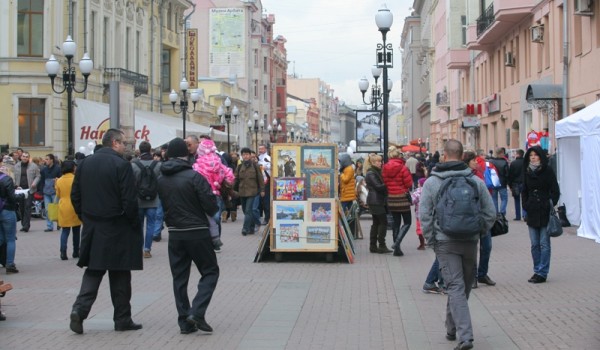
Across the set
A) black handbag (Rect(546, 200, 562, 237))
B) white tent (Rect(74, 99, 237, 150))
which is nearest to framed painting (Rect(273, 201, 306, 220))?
black handbag (Rect(546, 200, 562, 237))

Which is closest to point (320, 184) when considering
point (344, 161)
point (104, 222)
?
point (344, 161)

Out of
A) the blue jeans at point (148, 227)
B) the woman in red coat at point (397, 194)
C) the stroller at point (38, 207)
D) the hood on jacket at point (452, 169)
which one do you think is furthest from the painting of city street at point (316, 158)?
the stroller at point (38, 207)

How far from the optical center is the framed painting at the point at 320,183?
14.0m

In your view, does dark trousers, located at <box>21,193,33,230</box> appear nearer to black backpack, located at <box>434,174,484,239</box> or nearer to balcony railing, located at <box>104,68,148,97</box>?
black backpack, located at <box>434,174,484,239</box>

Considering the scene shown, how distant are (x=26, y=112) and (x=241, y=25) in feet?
168

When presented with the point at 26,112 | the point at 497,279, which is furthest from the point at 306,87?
the point at 497,279

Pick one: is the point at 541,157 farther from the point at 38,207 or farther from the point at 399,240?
the point at 38,207

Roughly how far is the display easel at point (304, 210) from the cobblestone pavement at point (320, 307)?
1.00 feet

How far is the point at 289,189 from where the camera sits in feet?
45.7

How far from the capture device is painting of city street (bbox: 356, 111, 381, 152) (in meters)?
22.9

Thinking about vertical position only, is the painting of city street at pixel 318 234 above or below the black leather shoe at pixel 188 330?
above

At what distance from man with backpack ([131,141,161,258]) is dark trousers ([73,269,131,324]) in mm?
5506

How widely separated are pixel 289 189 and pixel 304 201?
12.2 inches

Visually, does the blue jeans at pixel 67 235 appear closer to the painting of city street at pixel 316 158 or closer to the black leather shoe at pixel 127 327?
the painting of city street at pixel 316 158
